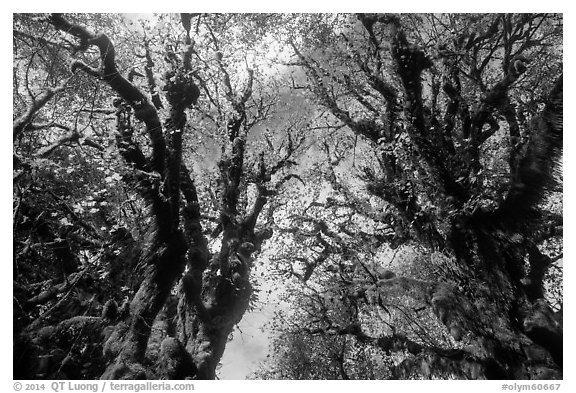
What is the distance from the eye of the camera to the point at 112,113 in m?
6.77

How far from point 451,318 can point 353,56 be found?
7202 millimetres

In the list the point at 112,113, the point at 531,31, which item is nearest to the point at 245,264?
the point at 112,113

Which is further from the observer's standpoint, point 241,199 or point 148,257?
point 241,199

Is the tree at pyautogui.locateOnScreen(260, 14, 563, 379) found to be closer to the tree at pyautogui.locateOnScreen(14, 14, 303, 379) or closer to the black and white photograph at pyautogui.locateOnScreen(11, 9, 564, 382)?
the black and white photograph at pyautogui.locateOnScreen(11, 9, 564, 382)

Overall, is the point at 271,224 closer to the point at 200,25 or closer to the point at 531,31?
the point at 200,25

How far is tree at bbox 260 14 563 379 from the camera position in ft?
18.5

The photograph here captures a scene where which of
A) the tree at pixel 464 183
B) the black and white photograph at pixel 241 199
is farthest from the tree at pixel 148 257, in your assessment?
the tree at pixel 464 183

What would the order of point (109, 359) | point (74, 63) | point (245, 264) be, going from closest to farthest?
point (109, 359), point (74, 63), point (245, 264)

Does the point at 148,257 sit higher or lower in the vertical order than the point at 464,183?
lower

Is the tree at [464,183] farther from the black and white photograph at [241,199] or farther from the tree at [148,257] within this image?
the tree at [148,257]

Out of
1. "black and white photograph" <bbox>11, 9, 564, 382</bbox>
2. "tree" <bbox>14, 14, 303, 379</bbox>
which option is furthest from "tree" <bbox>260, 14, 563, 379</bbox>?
"tree" <bbox>14, 14, 303, 379</bbox>

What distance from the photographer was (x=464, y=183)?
732 centimetres

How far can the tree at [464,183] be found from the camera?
564cm

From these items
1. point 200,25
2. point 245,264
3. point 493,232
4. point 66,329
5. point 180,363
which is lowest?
point 180,363
